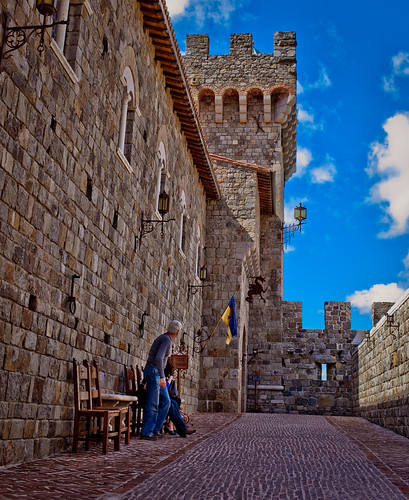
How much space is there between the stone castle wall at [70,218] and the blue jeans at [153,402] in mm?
638

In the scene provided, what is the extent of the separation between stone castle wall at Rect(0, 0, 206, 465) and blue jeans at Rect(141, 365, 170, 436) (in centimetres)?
64

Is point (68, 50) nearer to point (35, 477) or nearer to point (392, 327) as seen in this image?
point (35, 477)

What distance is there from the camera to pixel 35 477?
456 centimetres

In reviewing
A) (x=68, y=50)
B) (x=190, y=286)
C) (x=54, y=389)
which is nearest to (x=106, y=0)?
(x=68, y=50)

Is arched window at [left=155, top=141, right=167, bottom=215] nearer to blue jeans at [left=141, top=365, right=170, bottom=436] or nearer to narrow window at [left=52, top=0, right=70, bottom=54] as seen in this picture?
blue jeans at [left=141, top=365, right=170, bottom=436]

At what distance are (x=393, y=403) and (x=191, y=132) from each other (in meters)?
Answer: 7.34

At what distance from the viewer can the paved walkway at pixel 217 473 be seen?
4141 mm

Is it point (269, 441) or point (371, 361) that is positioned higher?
point (371, 361)

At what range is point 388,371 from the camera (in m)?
11.8

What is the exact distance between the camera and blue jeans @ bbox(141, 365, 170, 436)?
7.76 metres

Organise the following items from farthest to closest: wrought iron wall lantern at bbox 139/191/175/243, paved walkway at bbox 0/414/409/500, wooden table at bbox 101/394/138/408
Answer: wrought iron wall lantern at bbox 139/191/175/243, wooden table at bbox 101/394/138/408, paved walkway at bbox 0/414/409/500

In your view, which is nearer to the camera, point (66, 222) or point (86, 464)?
point (86, 464)

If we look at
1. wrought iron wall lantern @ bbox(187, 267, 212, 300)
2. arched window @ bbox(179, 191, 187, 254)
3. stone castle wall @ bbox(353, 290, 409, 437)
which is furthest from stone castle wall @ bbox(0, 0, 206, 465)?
stone castle wall @ bbox(353, 290, 409, 437)

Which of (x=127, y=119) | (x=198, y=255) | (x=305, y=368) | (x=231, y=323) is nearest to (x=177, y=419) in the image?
(x=127, y=119)
